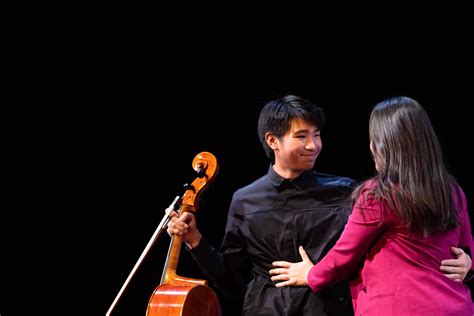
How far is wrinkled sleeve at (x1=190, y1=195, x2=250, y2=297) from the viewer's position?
107 inches

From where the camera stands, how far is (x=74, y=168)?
13.4 feet

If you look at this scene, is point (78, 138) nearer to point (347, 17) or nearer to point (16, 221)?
point (16, 221)

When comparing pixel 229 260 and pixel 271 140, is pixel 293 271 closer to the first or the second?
pixel 229 260

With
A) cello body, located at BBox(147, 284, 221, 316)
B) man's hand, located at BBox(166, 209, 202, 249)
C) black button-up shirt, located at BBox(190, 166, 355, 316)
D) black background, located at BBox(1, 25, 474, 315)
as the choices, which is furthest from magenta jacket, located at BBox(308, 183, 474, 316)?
black background, located at BBox(1, 25, 474, 315)

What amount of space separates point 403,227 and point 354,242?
16 cm

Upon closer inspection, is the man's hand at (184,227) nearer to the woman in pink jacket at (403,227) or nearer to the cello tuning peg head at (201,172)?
the cello tuning peg head at (201,172)

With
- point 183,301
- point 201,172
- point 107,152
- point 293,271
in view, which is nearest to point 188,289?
point 183,301

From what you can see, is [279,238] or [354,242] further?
[279,238]

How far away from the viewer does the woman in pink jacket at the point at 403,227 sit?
2064 mm

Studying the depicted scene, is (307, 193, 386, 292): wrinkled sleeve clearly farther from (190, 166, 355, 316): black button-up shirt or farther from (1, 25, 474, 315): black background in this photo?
(1, 25, 474, 315): black background

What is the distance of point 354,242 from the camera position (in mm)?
2152

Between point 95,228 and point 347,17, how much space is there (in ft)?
6.24

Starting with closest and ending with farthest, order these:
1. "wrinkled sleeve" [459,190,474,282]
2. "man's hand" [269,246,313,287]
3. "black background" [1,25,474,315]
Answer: "wrinkled sleeve" [459,190,474,282] → "man's hand" [269,246,313,287] → "black background" [1,25,474,315]

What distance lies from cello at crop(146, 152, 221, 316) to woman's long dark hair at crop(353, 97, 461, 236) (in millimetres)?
719
